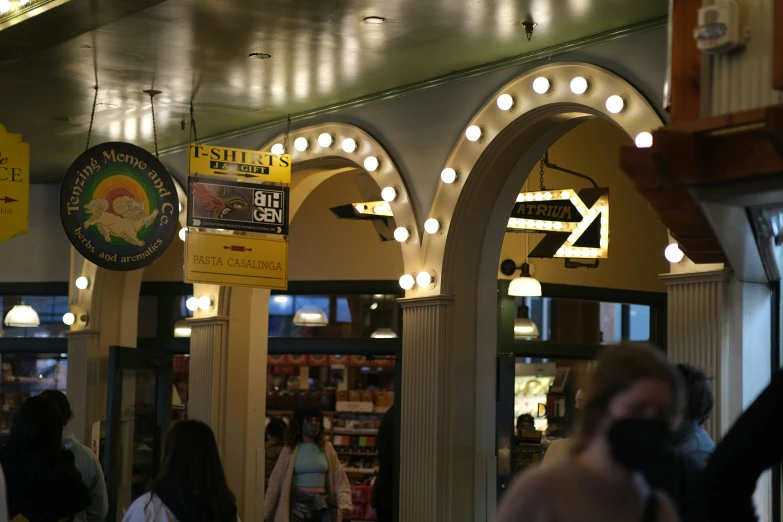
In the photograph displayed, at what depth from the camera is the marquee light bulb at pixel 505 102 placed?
348 inches

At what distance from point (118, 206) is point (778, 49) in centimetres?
671

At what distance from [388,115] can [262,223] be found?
1.46 m

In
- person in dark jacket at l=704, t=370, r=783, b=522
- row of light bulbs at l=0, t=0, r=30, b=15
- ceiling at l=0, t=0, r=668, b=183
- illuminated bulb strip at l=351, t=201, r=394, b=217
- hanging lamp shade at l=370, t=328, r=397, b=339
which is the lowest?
person in dark jacket at l=704, t=370, r=783, b=522

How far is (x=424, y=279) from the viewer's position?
31.5 feet

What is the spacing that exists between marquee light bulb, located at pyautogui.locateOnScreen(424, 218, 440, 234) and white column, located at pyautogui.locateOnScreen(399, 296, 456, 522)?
1.82 feet

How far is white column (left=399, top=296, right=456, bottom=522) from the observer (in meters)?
9.36

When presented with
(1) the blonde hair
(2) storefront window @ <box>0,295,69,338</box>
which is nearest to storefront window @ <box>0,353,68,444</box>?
(2) storefront window @ <box>0,295,69,338</box>

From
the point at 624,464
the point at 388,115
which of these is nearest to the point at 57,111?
the point at 388,115

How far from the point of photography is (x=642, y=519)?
2.43 meters

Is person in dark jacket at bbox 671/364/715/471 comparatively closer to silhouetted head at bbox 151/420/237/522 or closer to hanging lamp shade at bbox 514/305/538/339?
silhouetted head at bbox 151/420/237/522

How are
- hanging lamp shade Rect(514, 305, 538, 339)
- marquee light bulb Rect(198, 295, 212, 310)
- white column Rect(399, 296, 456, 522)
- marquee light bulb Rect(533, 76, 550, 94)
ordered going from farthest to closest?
hanging lamp shade Rect(514, 305, 538, 339) < marquee light bulb Rect(198, 295, 212, 310) < white column Rect(399, 296, 456, 522) < marquee light bulb Rect(533, 76, 550, 94)

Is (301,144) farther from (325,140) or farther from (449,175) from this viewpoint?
(449,175)

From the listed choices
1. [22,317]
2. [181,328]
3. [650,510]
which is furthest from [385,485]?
[650,510]

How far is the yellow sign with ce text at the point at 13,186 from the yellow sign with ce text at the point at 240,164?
1.38 meters
